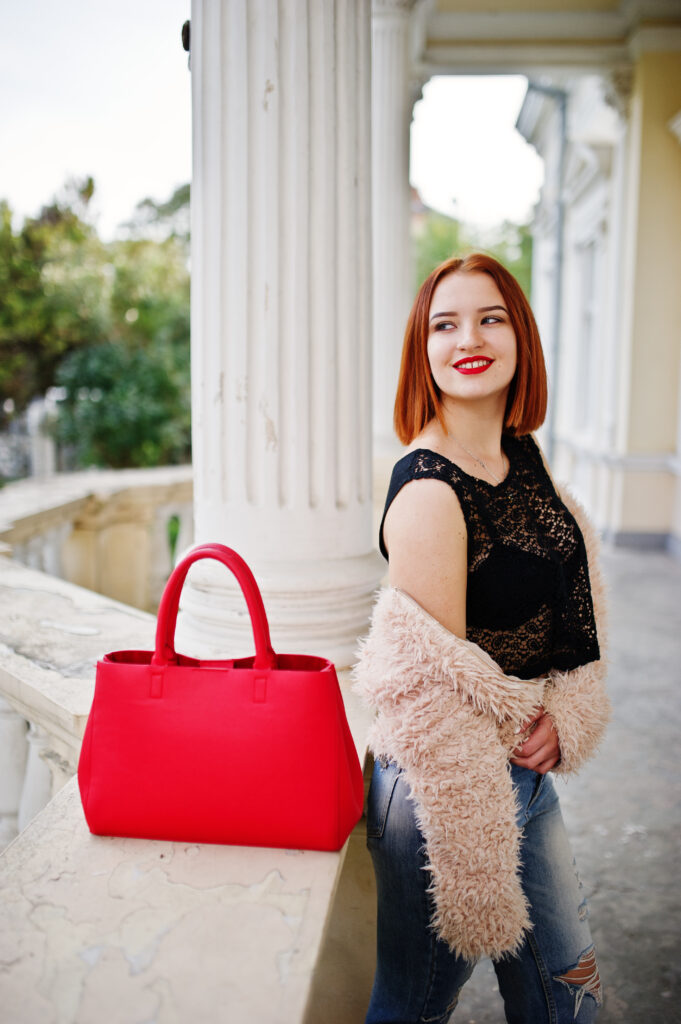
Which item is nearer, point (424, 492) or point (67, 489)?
point (424, 492)

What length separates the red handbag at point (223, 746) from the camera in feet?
4.05

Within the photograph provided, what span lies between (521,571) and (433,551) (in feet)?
0.62

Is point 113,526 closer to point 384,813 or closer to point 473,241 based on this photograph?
point 384,813

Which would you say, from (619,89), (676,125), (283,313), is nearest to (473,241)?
(619,89)

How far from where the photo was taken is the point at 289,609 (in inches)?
80.5

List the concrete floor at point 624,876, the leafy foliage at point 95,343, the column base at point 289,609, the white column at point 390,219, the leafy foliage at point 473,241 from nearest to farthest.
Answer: the concrete floor at point 624,876 < the column base at point 289,609 < the white column at point 390,219 < the leafy foliage at point 95,343 < the leafy foliage at point 473,241

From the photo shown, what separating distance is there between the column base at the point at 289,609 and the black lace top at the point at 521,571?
2.18 ft

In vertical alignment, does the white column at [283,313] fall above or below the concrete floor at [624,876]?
above

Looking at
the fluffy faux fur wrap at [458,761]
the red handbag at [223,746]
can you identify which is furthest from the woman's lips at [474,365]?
the red handbag at [223,746]

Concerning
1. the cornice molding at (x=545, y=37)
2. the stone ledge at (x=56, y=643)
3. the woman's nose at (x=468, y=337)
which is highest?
the cornice molding at (x=545, y=37)

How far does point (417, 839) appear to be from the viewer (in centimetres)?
140

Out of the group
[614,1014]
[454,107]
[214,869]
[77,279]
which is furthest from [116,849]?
[454,107]

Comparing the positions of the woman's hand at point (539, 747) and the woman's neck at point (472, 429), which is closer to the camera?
the woman's hand at point (539, 747)

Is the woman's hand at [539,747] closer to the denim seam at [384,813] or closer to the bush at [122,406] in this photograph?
the denim seam at [384,813]
